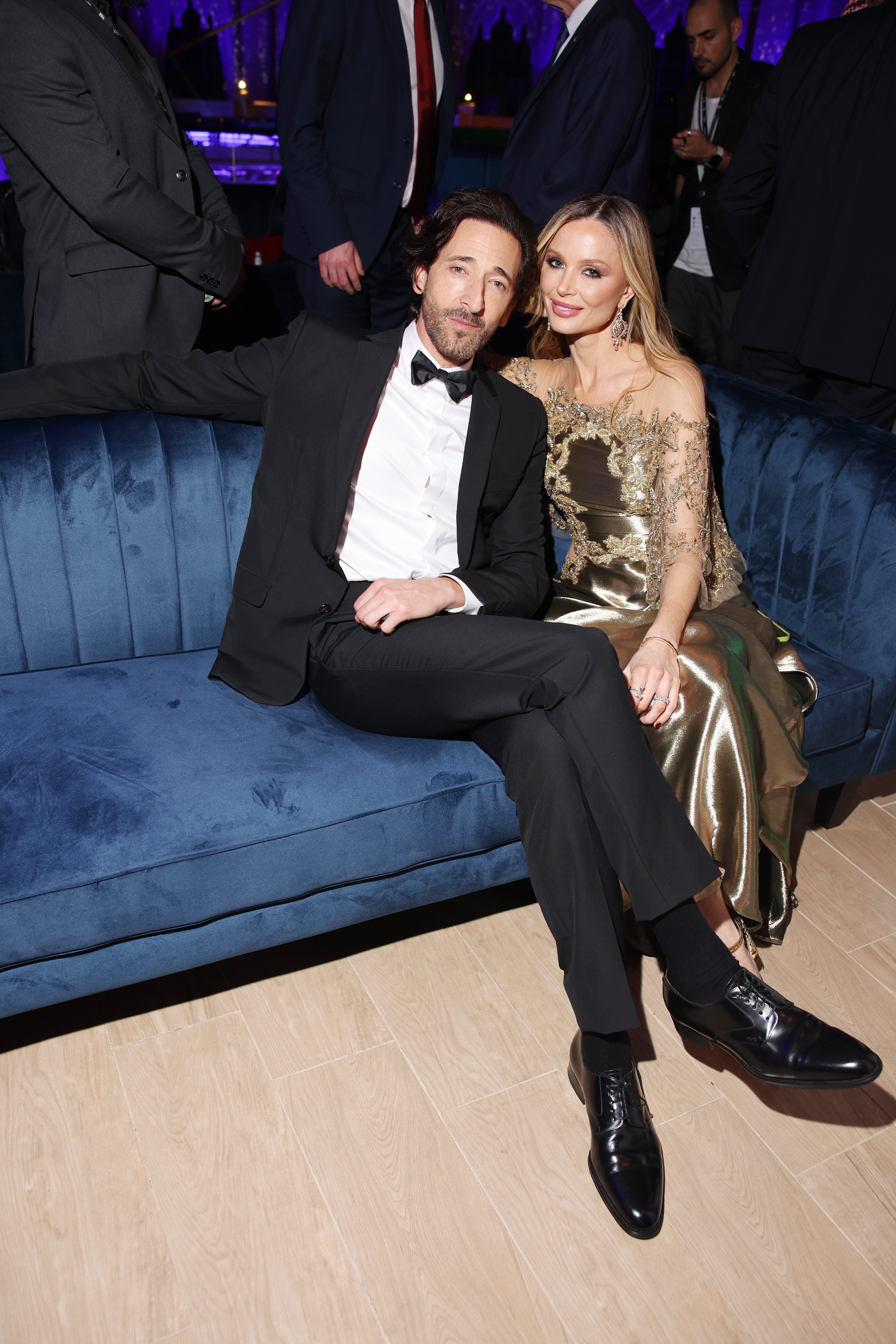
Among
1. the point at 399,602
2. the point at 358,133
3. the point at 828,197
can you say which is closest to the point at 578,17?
the point at 358,133

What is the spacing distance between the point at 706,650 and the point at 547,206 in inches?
60.5

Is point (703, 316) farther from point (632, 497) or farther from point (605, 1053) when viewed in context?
point (605, 1053)

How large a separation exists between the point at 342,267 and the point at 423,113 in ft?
1.61

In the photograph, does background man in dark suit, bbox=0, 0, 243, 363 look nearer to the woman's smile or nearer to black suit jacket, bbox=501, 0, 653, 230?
the woman's smile

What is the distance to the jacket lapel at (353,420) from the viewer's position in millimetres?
1769

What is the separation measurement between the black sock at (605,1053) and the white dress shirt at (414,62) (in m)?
2.29

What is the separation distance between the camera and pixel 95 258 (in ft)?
6.44

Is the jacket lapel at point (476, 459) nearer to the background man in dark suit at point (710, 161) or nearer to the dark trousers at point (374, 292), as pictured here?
the dark trousers at point (374, 292)

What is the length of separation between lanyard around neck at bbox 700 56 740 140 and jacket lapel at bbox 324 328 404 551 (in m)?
2.39

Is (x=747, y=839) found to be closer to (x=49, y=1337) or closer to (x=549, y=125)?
(x=49, y=1337)

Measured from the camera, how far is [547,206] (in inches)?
103

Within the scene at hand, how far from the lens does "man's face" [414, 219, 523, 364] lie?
1838mm

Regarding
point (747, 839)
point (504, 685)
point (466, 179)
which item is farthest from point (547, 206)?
point (466, 179)

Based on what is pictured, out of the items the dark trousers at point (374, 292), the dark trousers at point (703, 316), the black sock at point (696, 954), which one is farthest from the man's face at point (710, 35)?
the black sock at point (696, 954)
